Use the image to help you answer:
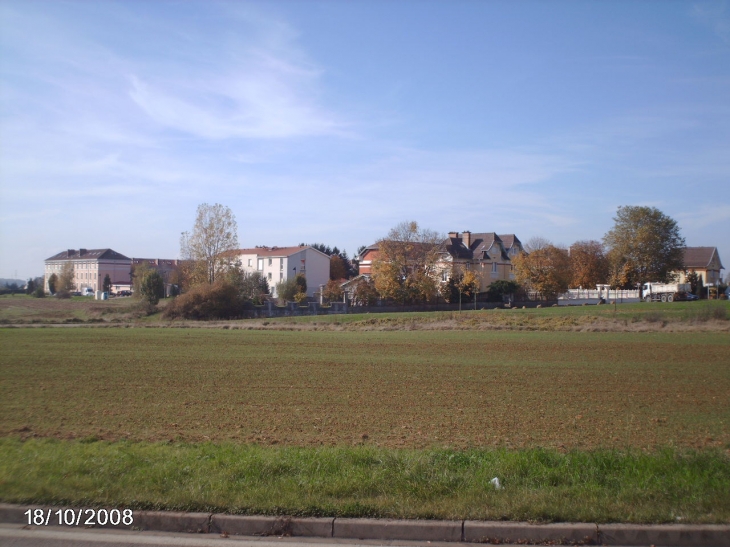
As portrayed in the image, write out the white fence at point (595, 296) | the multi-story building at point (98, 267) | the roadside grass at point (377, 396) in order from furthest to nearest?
1. the multi-story building at point (98, 267)
2. the white fence at point (595, 296)
3. the roadside grass at point (377, 396)

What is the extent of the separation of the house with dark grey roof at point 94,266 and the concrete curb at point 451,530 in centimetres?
12608

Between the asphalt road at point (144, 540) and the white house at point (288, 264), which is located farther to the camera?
the white house at point (288, 264)

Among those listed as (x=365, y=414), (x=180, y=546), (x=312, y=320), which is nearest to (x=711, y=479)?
(x=180, y=546)

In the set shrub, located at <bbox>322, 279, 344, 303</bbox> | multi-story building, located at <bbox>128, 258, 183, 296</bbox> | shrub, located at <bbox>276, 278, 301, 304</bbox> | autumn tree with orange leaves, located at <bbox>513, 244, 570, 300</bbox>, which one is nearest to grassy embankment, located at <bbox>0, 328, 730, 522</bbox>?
shrub, located at <bbox>322, 279, 344, 303</bbox>

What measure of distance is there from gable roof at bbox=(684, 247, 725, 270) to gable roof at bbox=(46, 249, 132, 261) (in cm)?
11983

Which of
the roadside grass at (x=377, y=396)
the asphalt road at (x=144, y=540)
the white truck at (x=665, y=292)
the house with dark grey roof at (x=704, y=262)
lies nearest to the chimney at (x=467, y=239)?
the white truck at (x=665, y=292)

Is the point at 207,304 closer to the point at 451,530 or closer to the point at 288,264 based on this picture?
the point at 288,264

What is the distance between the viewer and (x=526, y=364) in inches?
964

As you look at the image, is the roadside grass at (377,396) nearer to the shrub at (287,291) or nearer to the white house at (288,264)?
the shrub at (287,291)

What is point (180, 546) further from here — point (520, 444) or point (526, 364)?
point (526, 364)

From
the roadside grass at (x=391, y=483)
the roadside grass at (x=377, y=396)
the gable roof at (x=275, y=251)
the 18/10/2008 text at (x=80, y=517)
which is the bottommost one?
the roadside grass at (x=377, y=396)

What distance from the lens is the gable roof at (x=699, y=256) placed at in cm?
11472

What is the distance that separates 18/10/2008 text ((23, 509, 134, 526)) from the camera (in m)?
6.47

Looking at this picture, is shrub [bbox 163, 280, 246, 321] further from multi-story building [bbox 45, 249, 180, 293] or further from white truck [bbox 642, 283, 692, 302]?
white truck [bbox 642, 283, 692, 302]
